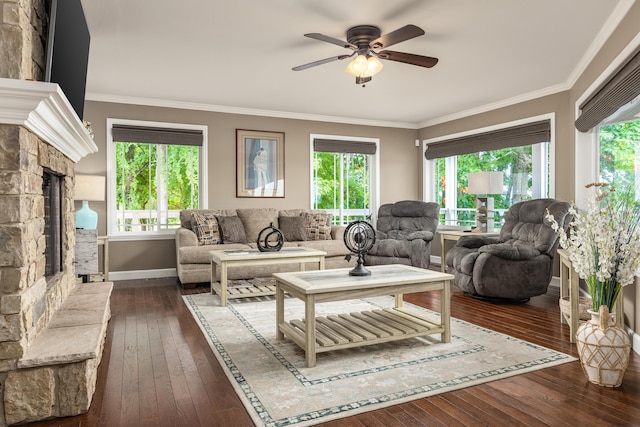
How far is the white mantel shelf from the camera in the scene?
1.86m

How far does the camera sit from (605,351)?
236cm

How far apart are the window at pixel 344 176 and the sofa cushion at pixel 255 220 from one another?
3.49 feet

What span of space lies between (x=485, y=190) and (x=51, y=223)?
466 centimetres

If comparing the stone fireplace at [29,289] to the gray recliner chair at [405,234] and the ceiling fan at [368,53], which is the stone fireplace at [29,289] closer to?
the ceiling fan at [368,53]

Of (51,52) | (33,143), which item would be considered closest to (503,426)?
(33,143)

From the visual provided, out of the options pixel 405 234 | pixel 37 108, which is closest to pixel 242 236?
pixel 405 234

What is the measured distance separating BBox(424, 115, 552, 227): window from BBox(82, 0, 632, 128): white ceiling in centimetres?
47

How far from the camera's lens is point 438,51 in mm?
4059

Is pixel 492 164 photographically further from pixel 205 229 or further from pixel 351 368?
pixel 351 368

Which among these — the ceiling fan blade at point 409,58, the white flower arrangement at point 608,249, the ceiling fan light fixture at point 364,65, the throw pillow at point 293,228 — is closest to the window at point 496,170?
the throw pillow at point 293,228

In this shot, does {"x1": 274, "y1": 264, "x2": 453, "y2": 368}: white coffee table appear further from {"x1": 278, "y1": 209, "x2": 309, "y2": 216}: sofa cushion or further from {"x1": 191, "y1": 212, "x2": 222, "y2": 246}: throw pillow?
{"x1": 278, "y1": 209, "x2": 309, "y2": 216}: sofa cushion

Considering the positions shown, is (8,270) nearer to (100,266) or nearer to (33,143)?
(33,143)

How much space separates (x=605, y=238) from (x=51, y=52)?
121 inches

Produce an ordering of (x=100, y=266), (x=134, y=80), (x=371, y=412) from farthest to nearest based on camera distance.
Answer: (x=100, y=266)
(x=134, y=80)
(x=371, y=412)
